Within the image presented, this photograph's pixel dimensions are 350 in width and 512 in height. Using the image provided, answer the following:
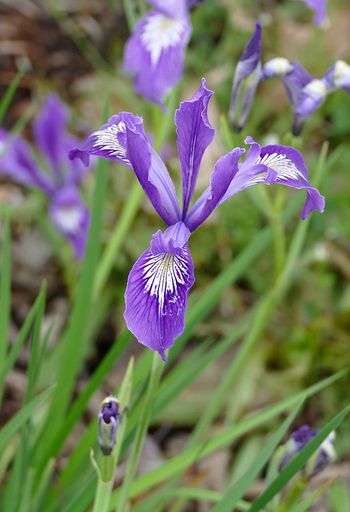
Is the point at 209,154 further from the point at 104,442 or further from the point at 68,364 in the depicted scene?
the point at 104,442

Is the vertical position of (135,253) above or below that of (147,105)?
below

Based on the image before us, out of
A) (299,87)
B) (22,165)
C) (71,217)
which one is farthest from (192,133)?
(22,165)

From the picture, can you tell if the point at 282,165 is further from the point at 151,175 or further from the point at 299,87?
the point at 299,87

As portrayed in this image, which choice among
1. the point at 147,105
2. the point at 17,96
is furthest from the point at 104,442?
the point at 17,96

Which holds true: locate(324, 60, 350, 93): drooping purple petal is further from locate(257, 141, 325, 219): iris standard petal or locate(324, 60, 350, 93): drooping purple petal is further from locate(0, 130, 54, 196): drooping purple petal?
locate(0, 130, 54, 196): drooping purple petal

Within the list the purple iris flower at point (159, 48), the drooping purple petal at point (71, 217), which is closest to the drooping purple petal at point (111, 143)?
the purple iris flower at point (159, 48)

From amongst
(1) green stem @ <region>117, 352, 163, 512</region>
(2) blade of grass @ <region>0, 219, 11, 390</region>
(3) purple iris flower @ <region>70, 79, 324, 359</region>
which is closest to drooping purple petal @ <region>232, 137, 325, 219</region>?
(3) purple iris flower @ <region>70, 79, 324, 359</region>
